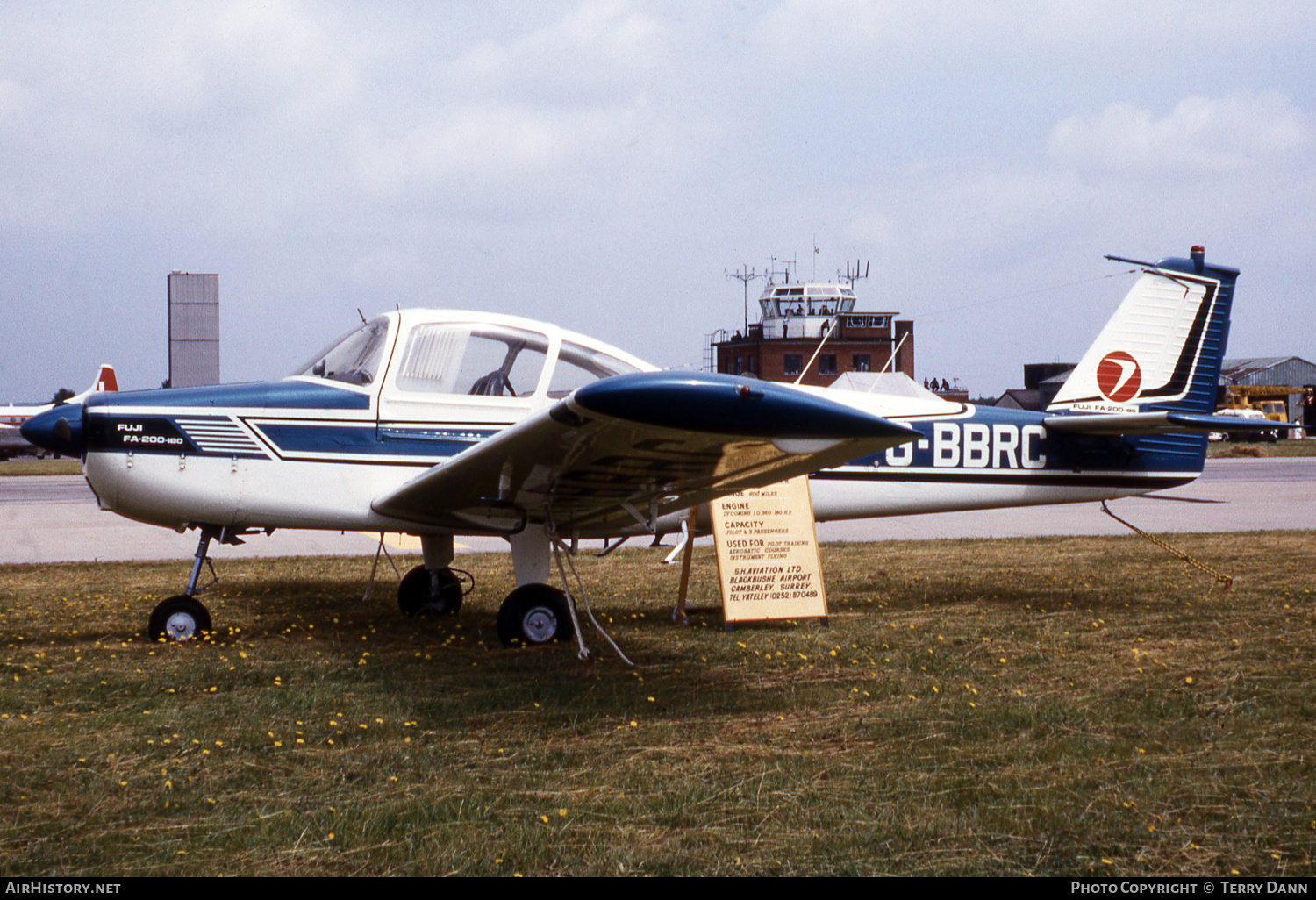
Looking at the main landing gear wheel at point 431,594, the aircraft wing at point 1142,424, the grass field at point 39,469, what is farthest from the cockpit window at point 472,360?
the grass field at point 39,469

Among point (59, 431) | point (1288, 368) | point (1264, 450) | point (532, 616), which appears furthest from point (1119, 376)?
point (1288, 368)

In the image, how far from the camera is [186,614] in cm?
624

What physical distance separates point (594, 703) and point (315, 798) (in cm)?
160

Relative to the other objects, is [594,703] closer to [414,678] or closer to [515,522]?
[414,678]

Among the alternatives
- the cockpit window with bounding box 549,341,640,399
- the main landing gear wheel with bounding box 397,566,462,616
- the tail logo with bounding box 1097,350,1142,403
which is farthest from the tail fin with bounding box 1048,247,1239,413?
the main landing gear wheel with bounding box 397,566,462,616

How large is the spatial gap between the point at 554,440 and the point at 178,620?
329 cm

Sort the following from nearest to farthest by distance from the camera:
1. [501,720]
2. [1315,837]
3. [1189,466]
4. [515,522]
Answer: [1315,837] < [501,720] < [515,522] < [1189,466]

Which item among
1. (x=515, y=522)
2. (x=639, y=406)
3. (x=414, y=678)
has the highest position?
(x=639, y=406)

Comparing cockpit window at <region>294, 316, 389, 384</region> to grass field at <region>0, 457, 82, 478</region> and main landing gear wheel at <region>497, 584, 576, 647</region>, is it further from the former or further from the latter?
grass field at <region>0, 457, 82, 478</region>

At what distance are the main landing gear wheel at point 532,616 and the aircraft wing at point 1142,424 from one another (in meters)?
4.13

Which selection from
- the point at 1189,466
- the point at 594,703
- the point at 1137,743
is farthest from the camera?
the point at 1189,466

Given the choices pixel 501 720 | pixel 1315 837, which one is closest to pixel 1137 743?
pixel 1315 837

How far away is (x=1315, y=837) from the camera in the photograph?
3.04m

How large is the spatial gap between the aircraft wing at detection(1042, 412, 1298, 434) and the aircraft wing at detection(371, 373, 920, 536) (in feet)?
11.2
